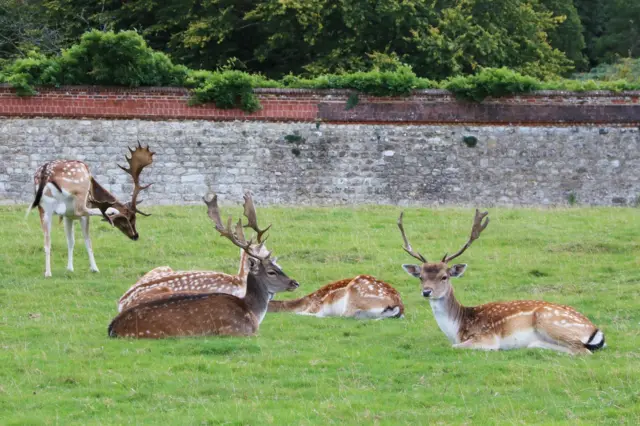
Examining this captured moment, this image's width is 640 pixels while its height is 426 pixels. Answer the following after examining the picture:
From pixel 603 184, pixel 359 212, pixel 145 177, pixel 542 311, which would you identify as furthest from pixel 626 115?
pixel 542 311

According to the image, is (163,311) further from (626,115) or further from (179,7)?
(179,7)

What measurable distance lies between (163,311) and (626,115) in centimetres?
1617

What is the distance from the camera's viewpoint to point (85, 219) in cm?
1525

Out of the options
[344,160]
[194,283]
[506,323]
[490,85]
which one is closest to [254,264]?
[194,283]

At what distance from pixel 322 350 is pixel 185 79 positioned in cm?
1512

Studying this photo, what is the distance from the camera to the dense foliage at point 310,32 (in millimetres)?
30078

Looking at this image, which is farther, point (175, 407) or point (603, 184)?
point (603, 184)

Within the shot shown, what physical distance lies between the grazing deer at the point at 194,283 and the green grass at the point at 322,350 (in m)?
0.48

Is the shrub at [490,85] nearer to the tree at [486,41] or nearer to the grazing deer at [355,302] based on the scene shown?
the tree at [486,41]

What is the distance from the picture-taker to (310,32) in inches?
1193

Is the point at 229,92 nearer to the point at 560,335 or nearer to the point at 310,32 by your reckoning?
the point at 310,32

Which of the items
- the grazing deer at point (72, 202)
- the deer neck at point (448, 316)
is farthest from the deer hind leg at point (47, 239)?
the deer neck at point (448, 316)

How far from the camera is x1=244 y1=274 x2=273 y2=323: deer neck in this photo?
11031mm

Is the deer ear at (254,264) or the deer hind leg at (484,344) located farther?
the deer ear at (254,264)
